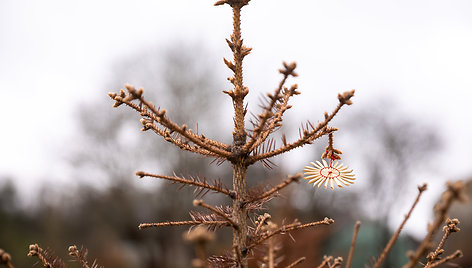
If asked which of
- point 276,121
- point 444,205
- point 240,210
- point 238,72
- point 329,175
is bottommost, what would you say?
point 444,205

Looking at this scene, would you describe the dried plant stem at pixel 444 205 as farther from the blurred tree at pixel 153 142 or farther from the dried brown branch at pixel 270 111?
the blurred tree at pixel 153 142

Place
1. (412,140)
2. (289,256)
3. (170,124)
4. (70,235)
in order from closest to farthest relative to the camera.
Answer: (170,124)
(289,256)
(412,140)
(70,235)

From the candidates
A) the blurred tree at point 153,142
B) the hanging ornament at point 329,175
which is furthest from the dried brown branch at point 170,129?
the blurred tree at point 153,142

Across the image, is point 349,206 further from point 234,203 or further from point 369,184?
point 234,203

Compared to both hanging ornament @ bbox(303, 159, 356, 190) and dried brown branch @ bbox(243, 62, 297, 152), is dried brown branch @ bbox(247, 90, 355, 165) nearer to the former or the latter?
dried brown branch @ bbox(243, 62, 297, 152)

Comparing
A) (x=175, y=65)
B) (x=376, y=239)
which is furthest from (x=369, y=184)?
(x=175, y=65)

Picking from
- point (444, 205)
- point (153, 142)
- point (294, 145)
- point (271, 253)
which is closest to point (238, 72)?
point (294, 145)

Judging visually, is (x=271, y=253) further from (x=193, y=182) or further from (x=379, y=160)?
(x=379, y=160)
